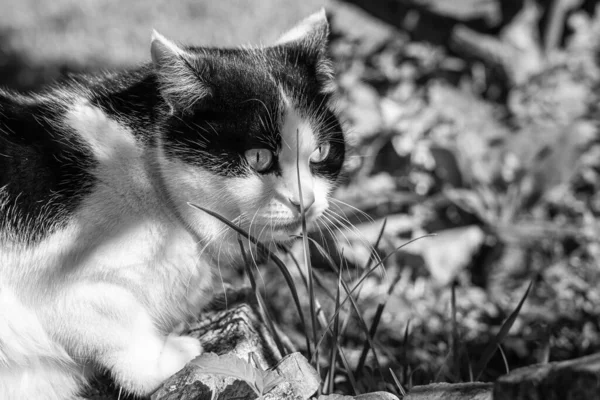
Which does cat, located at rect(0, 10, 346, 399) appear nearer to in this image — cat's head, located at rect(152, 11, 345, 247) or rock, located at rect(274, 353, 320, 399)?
cat's head, located at rect(152, 11, 345, 247)

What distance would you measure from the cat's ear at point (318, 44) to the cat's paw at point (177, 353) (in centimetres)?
87

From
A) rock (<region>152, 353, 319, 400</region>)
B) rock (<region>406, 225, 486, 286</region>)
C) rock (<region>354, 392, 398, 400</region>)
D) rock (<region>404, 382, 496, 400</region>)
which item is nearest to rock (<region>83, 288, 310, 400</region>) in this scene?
rock (<region>152, 353, 319, 400</region>)

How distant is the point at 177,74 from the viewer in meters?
1.70

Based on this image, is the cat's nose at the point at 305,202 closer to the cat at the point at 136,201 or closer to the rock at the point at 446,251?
the cat at the point at 136,201

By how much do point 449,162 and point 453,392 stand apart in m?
2.07

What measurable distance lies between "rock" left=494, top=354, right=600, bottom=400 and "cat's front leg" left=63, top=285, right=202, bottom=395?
2.82ft

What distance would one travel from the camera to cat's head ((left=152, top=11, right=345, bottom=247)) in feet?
5.69

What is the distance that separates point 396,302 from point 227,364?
1.60 meters

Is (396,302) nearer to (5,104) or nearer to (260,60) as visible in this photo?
(260,60)

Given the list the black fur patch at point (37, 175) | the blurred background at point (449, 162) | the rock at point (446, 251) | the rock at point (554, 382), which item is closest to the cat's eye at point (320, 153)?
the blurred background at point (449, 162)

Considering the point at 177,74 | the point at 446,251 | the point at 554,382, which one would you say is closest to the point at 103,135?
the point at 177,74

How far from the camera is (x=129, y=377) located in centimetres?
169

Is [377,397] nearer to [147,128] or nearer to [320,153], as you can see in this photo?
[320,153]

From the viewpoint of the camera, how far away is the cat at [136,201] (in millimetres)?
1670
